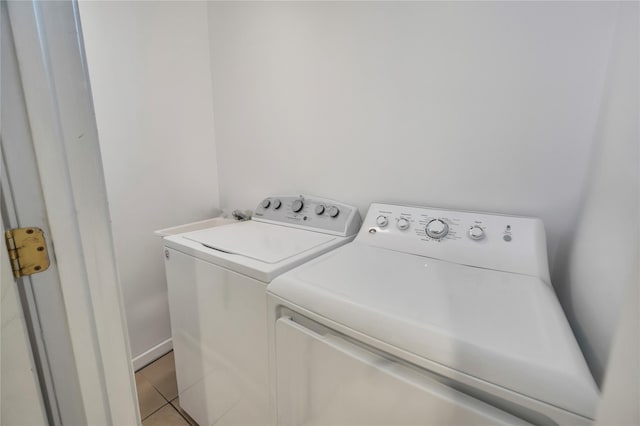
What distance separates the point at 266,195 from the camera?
1750 mm

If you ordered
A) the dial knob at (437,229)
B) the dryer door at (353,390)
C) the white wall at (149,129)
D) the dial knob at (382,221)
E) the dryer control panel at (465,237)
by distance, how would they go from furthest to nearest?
the white wall at (149,129) < the dial knob at (382,221) < the dial knob at (437,229) < the dryer control panel at (465,237) < the dryer door at (353,390)

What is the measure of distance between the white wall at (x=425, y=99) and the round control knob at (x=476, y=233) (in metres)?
0.18

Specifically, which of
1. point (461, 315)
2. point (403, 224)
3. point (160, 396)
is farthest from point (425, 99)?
point (160, 396)

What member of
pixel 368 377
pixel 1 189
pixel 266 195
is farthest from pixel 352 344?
pixel 266 195

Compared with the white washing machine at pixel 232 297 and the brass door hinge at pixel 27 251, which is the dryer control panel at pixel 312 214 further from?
the brass door hinge at pixel 27 251

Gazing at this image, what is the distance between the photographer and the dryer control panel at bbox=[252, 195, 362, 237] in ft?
4.21

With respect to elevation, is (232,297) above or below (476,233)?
below

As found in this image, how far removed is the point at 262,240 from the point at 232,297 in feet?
0.93

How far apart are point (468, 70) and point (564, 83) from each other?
300mm

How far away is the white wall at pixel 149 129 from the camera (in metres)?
1.39

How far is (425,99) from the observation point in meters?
1.16

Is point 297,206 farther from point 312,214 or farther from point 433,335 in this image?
point 433,335

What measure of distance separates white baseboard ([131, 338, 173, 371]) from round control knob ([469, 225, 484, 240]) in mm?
1869

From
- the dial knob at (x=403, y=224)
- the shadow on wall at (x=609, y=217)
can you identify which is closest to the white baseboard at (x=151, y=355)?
the dial knob at (x=403, y=224)
